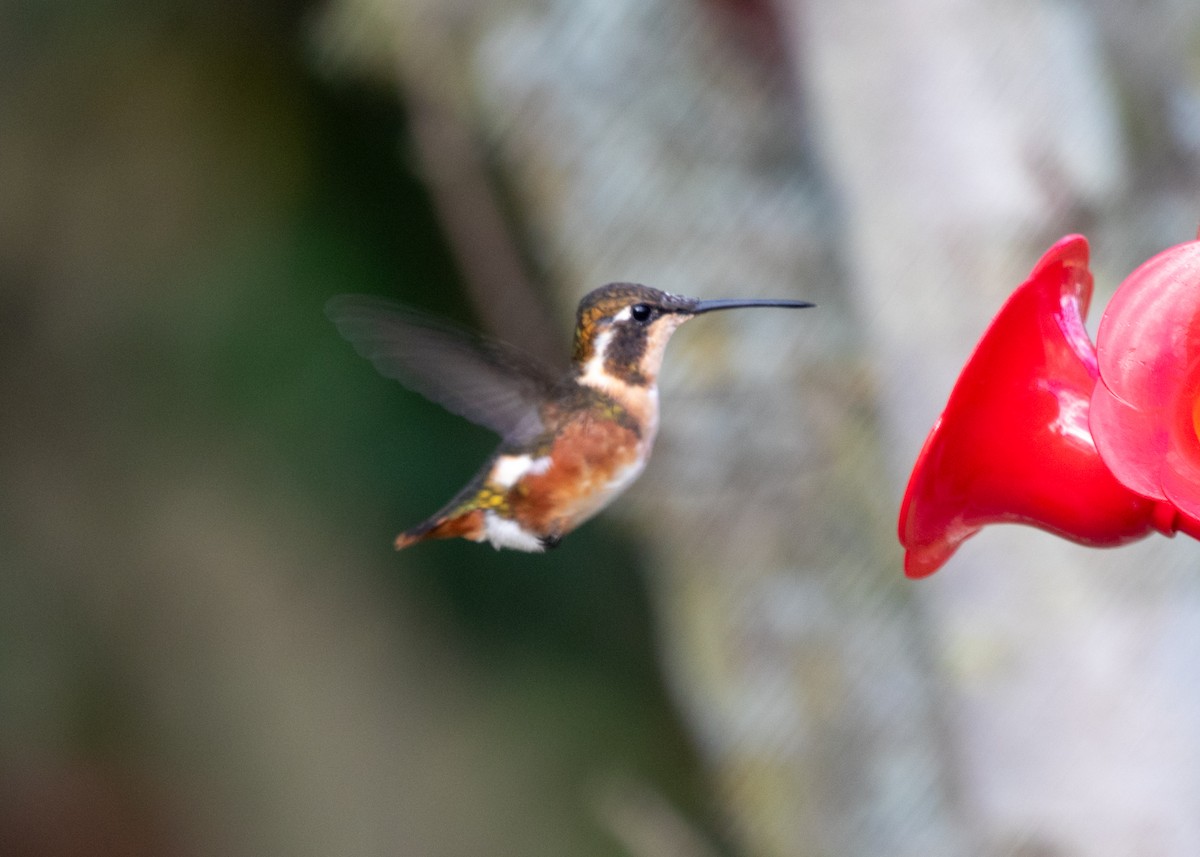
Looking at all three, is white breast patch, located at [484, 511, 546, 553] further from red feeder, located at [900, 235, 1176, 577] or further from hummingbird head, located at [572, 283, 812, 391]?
red feeder, located at [900, 235, 1176, 577]

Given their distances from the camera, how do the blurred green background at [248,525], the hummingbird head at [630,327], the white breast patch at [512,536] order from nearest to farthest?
1. the hummingbird head at [630,327]
2. the white breast patch at [512,536]
3. the blurred green background at [248,525]

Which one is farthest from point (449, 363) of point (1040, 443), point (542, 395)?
point (1040, 443)

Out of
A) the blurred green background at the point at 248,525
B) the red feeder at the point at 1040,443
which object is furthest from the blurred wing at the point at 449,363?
the blurred green background at the point at 248,525

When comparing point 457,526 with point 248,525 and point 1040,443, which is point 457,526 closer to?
point 1040,443

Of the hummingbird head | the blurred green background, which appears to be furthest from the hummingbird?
the blurred green background

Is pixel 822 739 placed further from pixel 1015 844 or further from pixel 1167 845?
pixel 1167 845

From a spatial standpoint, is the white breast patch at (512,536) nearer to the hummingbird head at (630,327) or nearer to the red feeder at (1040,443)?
the hummingbird head at (630,327)

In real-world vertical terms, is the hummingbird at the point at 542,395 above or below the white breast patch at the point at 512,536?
above

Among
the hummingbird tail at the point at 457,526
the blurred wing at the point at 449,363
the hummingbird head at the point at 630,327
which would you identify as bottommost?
the hummingbird tail at the point at 457,526
